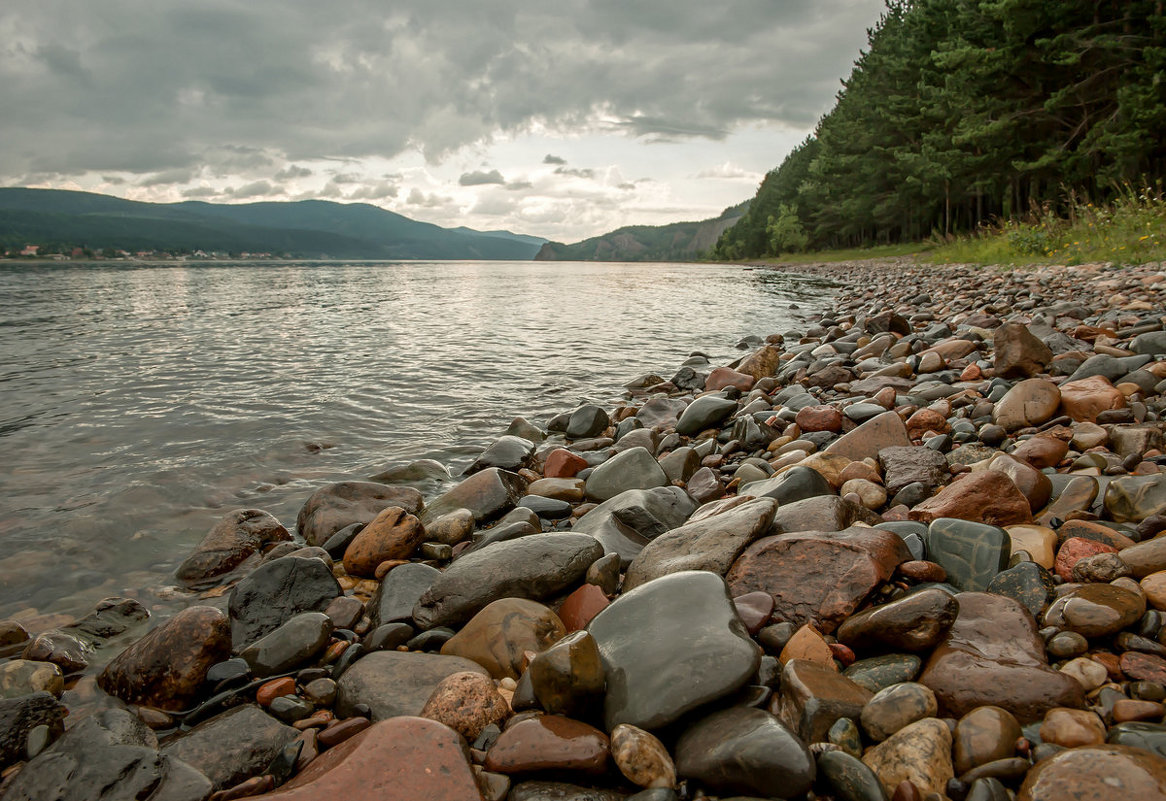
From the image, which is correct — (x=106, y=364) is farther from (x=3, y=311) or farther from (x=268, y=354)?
(x=3, y=311)

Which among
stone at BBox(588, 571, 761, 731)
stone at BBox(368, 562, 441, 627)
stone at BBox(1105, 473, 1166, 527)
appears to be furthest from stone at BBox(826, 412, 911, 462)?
stone at BBox(368, 562, 441, 627)

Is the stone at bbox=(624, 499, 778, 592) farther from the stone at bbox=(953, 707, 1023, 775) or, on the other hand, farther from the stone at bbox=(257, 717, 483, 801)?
the stone at bbox=(257, 717, 483, 801)

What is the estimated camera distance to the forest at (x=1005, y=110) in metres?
19.9

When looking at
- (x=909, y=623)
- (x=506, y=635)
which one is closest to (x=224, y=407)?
(x=506, y=635)

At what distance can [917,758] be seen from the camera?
1.78 metres

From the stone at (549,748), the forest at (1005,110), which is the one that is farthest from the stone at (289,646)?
the forest at (1005,110)

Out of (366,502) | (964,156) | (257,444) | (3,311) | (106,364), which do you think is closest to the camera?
(366,502)

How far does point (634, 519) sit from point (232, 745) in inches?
100

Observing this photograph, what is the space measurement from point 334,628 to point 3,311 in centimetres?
2780

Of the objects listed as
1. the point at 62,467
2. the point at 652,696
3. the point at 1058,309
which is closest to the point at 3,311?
the point at 62,467

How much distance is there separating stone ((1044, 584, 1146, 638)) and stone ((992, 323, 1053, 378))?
13.5 ft

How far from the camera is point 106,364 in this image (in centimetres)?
1190

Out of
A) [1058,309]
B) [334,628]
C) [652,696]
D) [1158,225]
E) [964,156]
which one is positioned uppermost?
[964,156]

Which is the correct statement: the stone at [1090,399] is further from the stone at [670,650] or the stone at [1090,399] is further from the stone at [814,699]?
the stone at [670,650]
